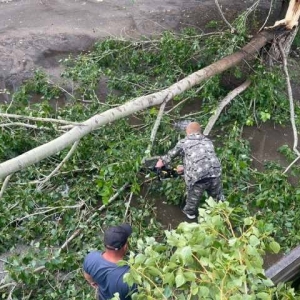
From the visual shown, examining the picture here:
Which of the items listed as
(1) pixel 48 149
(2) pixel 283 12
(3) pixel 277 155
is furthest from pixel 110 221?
(2) pixel 283 12

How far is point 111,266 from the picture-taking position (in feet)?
10.3

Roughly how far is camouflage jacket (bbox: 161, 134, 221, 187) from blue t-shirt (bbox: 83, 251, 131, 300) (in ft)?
5.42

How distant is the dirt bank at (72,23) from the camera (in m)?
7.86

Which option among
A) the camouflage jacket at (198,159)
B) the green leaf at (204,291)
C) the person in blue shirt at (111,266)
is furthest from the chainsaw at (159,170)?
the green leaf at (204,291)

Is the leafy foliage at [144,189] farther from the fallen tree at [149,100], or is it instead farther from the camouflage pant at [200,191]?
the fallen tree at [149,100]

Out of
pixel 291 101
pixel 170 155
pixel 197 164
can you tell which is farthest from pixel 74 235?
pixel 291 101

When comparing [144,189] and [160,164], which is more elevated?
A: [160,164]

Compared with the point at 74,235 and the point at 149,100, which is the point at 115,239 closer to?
the point at 74,235

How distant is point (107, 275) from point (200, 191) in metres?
1.87

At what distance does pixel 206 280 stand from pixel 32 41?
23.3 ft

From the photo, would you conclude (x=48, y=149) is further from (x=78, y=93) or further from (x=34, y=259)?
(x=78, y=93)

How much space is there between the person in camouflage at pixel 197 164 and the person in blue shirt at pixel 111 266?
60.0 inches

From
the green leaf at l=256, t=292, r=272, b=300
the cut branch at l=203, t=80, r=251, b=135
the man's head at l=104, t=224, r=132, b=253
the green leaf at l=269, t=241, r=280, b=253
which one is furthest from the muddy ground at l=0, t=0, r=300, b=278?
the green leaf at l=256, t=292, r=272, b=300

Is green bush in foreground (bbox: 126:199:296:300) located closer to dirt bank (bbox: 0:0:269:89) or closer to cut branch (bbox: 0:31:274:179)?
cut branch (bbox: 0:31:274:179)
